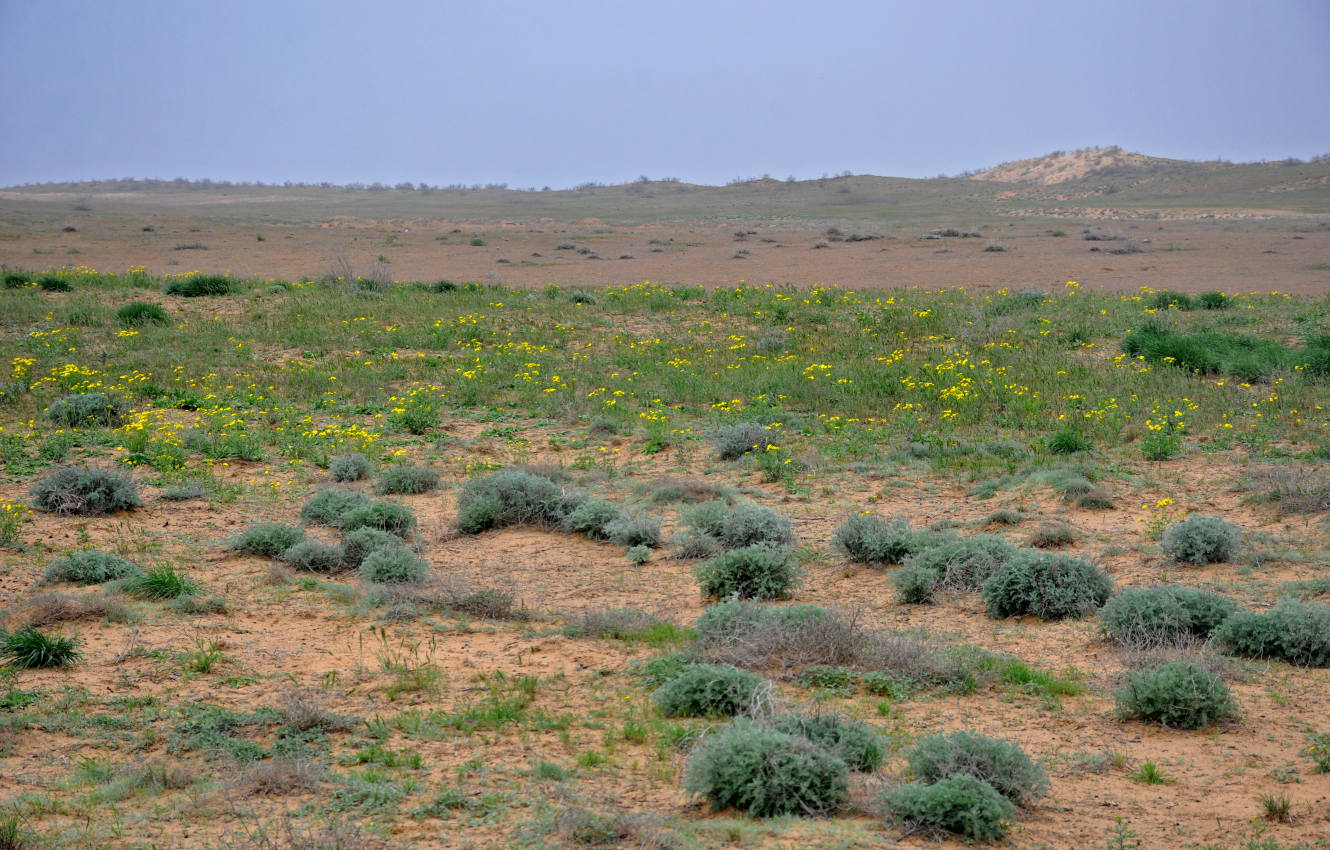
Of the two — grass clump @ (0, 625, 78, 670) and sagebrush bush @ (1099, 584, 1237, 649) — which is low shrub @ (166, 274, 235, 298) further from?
sagebrush bush @ (1099, 584, 1237, 649)

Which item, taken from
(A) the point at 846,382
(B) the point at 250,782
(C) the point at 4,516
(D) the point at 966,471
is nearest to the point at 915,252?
(A) the point at 846,382

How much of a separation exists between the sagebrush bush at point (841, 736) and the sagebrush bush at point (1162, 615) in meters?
2.25

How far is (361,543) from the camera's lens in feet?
26.3

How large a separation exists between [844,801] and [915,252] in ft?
98.8

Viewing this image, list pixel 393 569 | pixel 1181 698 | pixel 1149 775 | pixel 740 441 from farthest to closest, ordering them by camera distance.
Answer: pixel 740 441 → pixel 393 569 → pixel 1181 698 → pixel 1149 775

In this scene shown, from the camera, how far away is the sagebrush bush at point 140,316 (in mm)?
17812

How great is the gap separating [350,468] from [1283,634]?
8.23 meters

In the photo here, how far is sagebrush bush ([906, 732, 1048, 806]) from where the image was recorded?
14.0 feet

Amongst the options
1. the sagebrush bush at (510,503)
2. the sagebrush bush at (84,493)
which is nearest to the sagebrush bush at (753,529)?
the sagebrush bush at (510,503)

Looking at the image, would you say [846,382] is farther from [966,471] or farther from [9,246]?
[9,246]

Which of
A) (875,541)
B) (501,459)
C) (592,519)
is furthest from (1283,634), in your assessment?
(501,459)

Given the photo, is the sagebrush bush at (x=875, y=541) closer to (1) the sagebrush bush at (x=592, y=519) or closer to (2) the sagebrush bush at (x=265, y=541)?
(1) the sagebrush bush at (x=592, y=519)

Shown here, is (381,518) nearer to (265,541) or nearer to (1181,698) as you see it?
(265,541)

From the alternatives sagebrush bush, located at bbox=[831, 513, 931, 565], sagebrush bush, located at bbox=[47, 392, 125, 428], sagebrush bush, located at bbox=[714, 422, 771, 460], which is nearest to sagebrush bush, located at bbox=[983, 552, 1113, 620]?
sagebrush bush, located at bbox=[831, 513, 931, 565]
